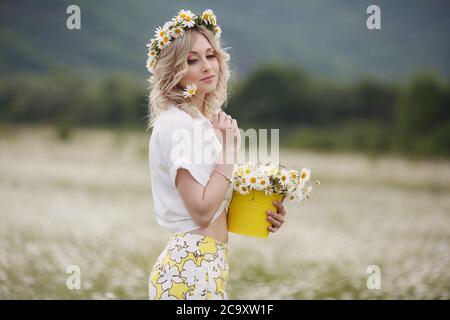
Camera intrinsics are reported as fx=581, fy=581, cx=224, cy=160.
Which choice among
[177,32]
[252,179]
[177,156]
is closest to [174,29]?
[177,32]

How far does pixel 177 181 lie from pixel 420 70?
129 feet

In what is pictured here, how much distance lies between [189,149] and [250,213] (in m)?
0.65

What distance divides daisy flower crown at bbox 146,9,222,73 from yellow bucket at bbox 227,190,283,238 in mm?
966

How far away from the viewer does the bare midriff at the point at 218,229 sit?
3240mm

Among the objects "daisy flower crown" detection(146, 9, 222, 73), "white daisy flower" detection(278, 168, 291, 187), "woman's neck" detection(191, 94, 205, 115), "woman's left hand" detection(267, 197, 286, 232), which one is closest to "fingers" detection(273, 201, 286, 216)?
"woman's left hand" detection(267, 197, 286, 232)

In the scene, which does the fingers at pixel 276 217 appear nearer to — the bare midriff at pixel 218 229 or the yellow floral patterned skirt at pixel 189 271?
the bare midriff at pixel 218 229

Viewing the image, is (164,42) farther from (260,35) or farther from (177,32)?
(260,35)

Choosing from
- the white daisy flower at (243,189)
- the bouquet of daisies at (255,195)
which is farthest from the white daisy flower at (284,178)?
the white daisy flower at (243,189)

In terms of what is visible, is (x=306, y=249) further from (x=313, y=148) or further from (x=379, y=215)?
(x=313, y=148)

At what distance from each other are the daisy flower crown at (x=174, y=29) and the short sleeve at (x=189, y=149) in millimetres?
593

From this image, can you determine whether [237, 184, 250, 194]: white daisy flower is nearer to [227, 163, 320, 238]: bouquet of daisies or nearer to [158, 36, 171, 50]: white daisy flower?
[227, 163, 320, 238]: bouquet of daisies

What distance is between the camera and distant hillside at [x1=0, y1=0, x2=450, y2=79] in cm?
5897

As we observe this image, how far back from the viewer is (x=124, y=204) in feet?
51.9
